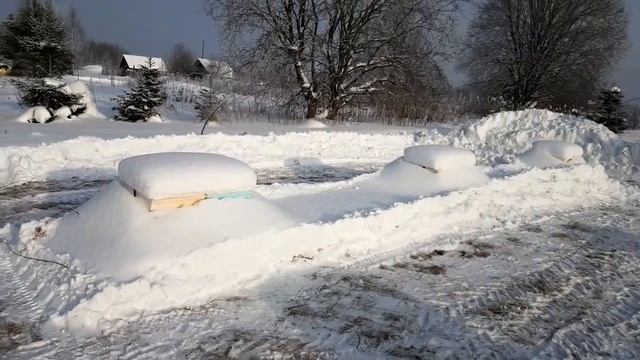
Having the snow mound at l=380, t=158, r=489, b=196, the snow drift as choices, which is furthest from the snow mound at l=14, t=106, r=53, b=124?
the snow mound at l=380, t=158, r=489, b=196

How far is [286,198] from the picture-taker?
269 inches

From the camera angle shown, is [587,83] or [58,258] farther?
[587,83]

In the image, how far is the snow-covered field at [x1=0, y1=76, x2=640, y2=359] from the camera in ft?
12.1

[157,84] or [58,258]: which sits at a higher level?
[157,84]

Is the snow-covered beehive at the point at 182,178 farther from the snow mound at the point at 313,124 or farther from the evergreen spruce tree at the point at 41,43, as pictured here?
the evergreen spruce tree at the point at 41,43

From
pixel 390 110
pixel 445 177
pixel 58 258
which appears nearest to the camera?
pixel 58 258

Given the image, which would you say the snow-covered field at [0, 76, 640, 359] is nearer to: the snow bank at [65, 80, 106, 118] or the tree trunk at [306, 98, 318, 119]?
the snow bank at [65, 80, 106, 118]

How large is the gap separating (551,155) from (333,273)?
314 inches

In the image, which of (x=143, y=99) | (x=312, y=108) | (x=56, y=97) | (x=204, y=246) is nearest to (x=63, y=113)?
(x=56, y=97)

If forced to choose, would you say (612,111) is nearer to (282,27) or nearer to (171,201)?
(282,27)

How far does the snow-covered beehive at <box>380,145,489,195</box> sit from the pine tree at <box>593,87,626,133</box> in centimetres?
2107

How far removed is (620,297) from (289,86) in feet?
55.7

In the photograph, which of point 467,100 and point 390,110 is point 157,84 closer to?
point 390,110

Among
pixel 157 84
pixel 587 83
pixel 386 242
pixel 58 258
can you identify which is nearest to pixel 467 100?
pixel 587 83
